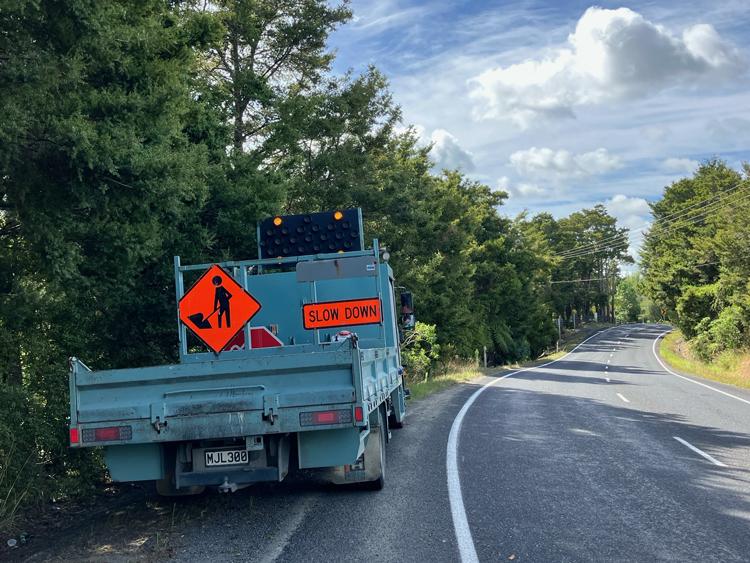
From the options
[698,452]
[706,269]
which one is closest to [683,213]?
[706,269]

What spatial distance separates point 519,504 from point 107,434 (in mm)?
3966

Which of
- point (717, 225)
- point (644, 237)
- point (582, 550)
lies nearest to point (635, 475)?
point (582, 550)

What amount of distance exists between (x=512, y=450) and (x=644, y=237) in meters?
65.7

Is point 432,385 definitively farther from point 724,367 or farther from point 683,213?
point 683,213

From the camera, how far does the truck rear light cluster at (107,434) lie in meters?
5.50

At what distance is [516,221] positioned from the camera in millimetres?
60844

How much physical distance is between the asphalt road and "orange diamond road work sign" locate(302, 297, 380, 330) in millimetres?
2017

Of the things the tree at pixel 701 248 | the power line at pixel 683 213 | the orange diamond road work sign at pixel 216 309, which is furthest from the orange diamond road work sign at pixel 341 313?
the power line at pixel 683 213

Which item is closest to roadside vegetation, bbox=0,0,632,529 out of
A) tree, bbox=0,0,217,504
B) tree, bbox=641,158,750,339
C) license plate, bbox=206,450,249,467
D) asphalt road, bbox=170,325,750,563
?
tree, bbox=0,0,217,504

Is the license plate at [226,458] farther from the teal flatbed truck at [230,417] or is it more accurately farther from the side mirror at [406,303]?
the side mirror at [406,303]

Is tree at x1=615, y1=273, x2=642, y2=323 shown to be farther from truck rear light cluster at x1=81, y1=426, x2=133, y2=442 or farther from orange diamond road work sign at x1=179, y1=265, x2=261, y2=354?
truck rear light cluster at x1=81, y1=426, x2=133, y2=442

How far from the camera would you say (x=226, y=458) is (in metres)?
→ 5.76

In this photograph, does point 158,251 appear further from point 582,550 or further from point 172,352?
point 582,550

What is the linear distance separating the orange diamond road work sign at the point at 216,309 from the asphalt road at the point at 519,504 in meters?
1.88
